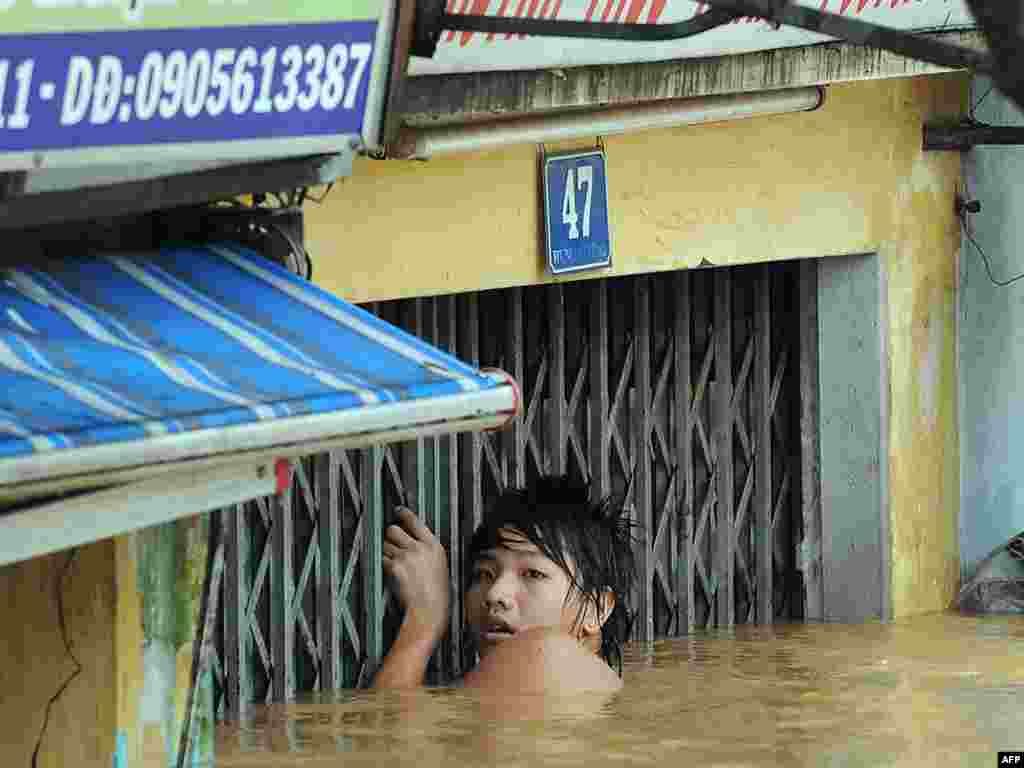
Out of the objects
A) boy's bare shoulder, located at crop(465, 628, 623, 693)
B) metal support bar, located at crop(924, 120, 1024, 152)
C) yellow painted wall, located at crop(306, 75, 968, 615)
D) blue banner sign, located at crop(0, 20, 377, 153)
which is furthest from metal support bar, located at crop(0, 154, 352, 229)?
metal support bar, located at crop(924, 120, 1024, 152)

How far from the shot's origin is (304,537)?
8.61 metres

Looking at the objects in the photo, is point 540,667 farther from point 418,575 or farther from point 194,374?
point 194,374

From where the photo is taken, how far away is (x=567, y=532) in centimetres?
859

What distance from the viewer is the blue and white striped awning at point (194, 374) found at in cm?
479

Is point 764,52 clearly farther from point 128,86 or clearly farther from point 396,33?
point 128,86

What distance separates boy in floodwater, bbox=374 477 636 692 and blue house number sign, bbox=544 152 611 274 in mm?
860

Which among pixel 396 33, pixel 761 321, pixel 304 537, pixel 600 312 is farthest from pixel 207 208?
pixel 761 321

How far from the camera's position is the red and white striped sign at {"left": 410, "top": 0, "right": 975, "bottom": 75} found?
6.80 meters

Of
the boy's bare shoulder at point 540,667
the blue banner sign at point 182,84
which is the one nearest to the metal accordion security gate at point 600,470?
the boy's bare shoulder at point 540,667

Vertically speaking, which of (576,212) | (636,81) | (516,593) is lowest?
(516,593)

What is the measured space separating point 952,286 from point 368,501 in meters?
3.07

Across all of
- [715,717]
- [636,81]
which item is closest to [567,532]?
[715,717]

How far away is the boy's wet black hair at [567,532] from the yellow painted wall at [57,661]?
2.85 metres

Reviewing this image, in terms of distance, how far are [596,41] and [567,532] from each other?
80.4 inches
